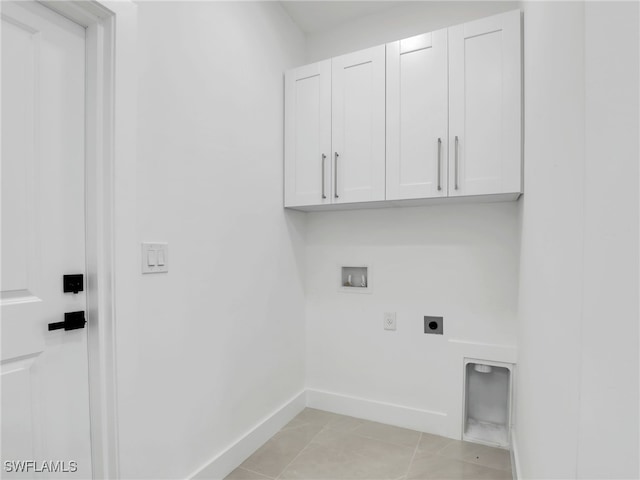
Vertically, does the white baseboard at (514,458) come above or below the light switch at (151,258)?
below

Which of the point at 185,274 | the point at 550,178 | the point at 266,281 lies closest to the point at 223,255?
the point at 185,274

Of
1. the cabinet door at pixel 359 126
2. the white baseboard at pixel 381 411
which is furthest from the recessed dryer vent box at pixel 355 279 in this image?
the white baseboard at pixel 381 411

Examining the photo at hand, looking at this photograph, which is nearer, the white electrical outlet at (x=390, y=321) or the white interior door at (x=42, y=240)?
the white interior door at (x=42, y=240)

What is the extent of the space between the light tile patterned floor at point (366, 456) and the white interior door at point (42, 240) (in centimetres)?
92

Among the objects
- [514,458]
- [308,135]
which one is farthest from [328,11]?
[514,458]

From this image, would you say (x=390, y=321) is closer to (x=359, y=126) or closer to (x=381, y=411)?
(x=381, y=411)

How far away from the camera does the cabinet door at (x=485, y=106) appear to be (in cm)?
165

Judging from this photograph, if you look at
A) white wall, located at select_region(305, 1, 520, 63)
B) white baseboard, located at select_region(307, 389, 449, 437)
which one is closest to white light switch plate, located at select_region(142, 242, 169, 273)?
white baseboard, located at select_region(307, 389, 449, 437)

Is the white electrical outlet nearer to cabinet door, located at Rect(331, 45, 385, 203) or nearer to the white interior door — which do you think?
cabinet door, located at Rect(331, 45, 385, 203)

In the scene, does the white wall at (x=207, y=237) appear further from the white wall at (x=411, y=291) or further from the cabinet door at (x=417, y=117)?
the cabinet door at (x=417, y=117)

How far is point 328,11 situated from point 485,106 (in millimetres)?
1297

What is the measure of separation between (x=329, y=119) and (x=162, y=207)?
1211mm

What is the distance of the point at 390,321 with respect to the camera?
7.27 feet

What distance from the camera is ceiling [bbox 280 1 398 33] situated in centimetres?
217
